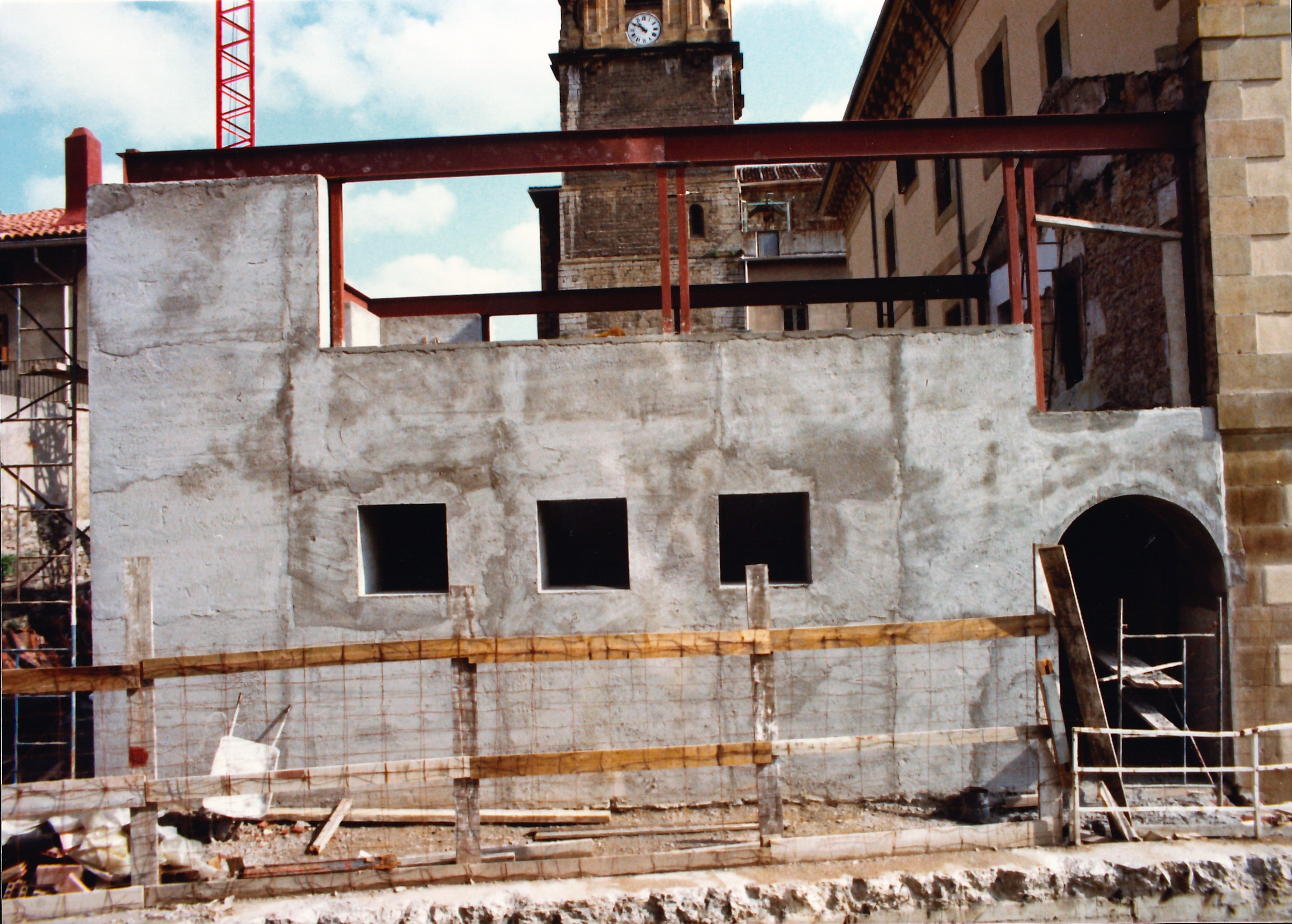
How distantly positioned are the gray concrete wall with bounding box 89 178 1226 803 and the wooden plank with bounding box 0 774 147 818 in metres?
2.96

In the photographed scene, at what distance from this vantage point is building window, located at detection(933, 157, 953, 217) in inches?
642

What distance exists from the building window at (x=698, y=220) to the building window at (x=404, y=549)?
23884 mm

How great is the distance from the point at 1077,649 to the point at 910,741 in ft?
3.60

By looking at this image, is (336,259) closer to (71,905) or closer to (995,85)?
(71,905)

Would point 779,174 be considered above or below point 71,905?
above

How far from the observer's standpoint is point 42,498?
17.4m

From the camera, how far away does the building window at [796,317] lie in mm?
34438

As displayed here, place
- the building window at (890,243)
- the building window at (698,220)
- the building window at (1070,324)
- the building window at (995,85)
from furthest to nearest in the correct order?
the building window at (698,220) < the building window at (890,243) < the building window at (995,85) < the building window at (1070,324)

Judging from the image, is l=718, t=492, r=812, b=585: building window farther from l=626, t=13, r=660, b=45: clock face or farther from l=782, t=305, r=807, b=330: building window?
l=626, t=13, r=660, b=45: clock face

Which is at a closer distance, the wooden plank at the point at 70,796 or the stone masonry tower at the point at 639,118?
the wooden plank at the point at 70,796

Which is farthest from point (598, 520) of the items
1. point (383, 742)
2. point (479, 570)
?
point (383, 742)

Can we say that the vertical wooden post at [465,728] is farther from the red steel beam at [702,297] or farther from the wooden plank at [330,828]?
the red steel beam at [702,297]

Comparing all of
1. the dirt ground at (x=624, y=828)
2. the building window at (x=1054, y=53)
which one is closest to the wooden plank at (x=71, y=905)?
the dirt ground at (x=624, y=828)

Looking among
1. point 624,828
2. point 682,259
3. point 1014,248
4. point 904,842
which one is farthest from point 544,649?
point 1014,248
